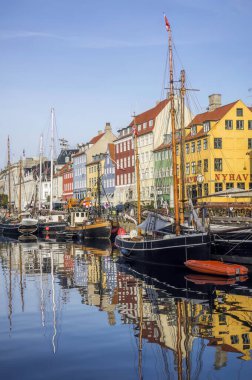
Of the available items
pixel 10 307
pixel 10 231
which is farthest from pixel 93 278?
pixel 10 231

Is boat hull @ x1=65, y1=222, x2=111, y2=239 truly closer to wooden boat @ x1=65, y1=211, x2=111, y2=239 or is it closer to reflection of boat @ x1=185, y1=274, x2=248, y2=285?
wooden boat @ x1=65, y1=211, x2=111, y2=239

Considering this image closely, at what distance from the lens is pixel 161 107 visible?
9444cm

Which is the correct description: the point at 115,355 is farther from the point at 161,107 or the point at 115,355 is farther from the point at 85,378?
the point at 161,107

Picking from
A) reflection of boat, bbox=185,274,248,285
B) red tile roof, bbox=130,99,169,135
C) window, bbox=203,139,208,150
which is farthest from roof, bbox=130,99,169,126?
reflection of boat, bbox=185,274,248,285

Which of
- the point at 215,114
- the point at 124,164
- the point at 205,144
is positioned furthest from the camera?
the point at 124,164

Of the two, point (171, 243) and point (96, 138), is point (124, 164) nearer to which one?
point (96, 138)

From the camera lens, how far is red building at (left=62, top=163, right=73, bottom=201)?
140000 millimetres

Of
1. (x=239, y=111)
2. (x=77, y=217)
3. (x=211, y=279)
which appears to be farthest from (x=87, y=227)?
(x=211, y=279)

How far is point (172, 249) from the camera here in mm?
36531

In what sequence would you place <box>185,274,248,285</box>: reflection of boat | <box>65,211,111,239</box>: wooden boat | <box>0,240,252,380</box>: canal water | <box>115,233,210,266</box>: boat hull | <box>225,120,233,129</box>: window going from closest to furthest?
<box>0,240,252,380</box>: canal water → <box>185,274,248,285</box>: reflection of boat → <box>115,233,210,266</box>: boat hull → <box>65,211,111,239</box>: wooden boat → <box>225,120,233,129</box>: window

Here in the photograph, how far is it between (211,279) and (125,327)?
42.4 ft

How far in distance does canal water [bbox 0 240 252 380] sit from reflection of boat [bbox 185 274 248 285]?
0.06 meters

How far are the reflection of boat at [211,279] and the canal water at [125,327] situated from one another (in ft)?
0.18

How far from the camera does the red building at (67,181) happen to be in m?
140
